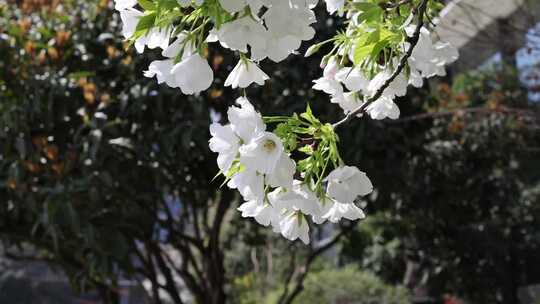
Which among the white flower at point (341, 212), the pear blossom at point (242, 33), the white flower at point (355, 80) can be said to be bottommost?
the white flower at point (341, 212)

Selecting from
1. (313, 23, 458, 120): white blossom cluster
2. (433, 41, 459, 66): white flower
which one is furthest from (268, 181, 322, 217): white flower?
(433, 41, 459, 66): white flower

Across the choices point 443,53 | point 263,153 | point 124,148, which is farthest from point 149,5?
point 124,148

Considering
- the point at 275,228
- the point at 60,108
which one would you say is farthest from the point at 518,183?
the point at 275,228

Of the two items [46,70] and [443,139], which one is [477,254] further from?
[46,70]

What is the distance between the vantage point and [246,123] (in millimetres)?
948

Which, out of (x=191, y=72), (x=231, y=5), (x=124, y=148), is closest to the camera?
(x=231, y=5)

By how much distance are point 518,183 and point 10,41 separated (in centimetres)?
442

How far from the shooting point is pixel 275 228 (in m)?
1.10

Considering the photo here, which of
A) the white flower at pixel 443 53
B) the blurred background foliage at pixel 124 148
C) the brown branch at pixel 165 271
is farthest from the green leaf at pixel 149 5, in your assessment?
the brown branch at pixel 165 271

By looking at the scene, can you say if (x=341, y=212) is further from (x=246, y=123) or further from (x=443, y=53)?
(x=443, y=53)

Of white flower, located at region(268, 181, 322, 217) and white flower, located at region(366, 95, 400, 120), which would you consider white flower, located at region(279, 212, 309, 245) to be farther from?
white flower, located at region(366, 95, 400, 120)

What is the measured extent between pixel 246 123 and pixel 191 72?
4.7 inches

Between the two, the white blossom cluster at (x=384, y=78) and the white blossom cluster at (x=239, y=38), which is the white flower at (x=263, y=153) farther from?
the white blossom cluster at (x=384, y=78)

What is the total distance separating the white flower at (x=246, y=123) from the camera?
0.94 metres
